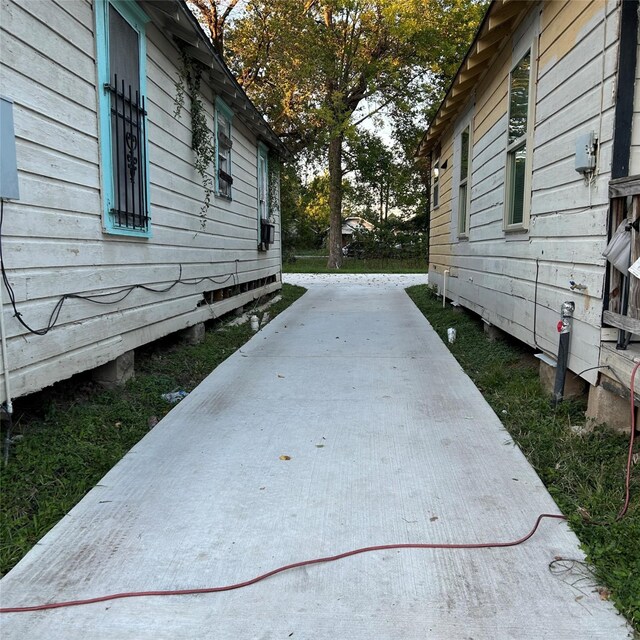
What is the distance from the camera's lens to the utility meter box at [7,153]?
2.60 meters

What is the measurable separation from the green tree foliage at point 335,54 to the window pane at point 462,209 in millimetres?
11822

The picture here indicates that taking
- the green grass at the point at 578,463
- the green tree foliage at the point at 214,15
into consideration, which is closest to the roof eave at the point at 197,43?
the green grass at the point at 578,463

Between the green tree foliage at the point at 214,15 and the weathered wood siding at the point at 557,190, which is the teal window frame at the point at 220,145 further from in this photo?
the green tree foliage at the point at 214,15

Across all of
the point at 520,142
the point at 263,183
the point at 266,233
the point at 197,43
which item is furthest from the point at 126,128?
the point at 263,183

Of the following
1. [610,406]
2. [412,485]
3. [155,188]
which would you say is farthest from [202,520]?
[155,188]

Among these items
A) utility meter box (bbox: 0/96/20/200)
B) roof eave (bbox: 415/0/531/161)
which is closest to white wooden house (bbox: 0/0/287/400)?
utility meter box (bbox: 0/96/20/200)

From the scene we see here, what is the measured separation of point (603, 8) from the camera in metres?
3.15

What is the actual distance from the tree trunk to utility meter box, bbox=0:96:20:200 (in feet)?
66.3

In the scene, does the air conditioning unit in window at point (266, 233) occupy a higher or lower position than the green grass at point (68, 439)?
higher

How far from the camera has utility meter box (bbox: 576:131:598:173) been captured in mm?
3238

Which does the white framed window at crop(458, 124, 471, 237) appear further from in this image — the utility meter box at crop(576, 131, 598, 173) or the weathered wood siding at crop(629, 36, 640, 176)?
the weathered wood siding at crop(629, 36, 640, 176)

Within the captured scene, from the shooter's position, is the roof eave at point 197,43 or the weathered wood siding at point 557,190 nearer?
the weathered wood siding at point 557,190

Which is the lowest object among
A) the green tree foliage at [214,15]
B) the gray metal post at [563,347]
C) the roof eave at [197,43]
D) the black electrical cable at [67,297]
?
the gray metal post at [563,347]

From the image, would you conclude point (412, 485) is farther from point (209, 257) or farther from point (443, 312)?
point (443, 312)
